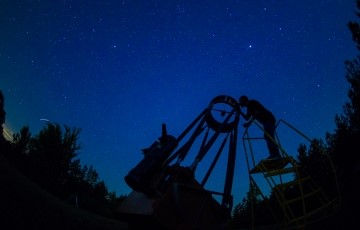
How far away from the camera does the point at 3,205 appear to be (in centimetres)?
811

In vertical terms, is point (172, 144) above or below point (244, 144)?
below

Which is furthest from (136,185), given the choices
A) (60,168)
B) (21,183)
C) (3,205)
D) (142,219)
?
(60,168)

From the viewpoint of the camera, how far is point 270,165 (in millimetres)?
6203

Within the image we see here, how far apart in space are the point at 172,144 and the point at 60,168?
26.3 meters

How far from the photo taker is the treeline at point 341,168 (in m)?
5.07

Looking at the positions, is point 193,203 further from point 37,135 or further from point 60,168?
point 37,135

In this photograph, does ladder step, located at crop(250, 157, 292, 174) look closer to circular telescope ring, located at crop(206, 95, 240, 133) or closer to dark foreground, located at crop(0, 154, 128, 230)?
circular telescope ring, located at crop(206, 95, 240, 133)

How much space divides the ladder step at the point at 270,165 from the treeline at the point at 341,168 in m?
0.40

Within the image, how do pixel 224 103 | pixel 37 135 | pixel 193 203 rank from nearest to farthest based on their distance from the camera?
pixel 193 203 → pixel 224 103 → pixel 37 135

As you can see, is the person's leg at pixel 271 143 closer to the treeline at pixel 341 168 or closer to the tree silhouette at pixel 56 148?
the treeline at pixel 341 168

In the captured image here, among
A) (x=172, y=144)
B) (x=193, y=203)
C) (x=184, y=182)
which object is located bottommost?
(x=193, y=203)

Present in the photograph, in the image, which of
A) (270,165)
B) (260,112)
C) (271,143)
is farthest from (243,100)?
(270,165)

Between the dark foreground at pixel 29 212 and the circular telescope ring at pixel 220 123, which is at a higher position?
the circular telescope ring at pixel 220 123

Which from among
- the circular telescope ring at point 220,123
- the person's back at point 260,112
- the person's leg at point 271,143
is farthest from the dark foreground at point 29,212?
the person's back at point 260,112
